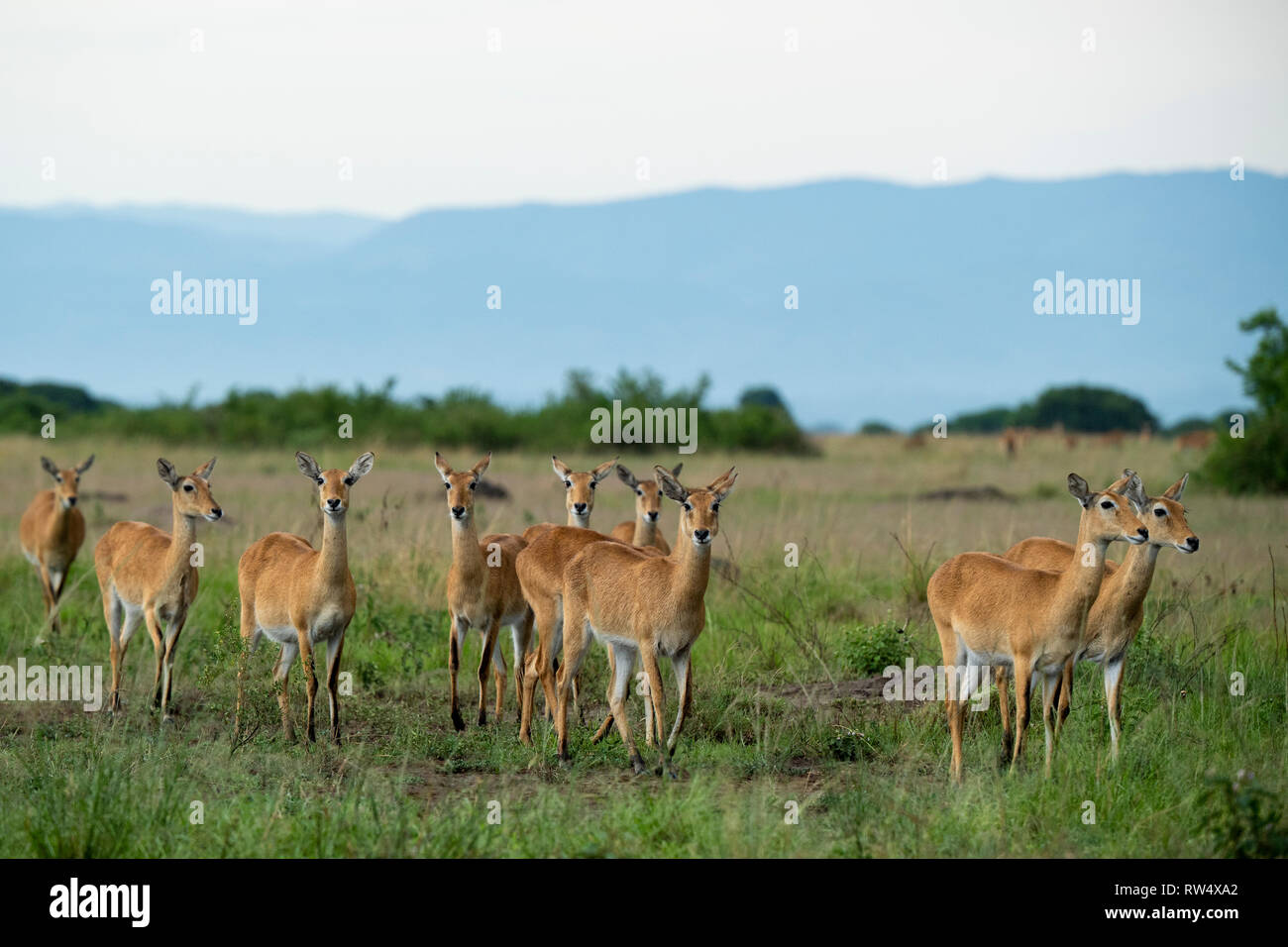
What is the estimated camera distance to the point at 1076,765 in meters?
7.27

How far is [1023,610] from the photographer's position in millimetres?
7633

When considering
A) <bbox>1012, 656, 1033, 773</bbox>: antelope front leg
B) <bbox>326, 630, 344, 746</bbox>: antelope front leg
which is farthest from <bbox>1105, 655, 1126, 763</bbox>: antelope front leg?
<bbox>326, 630, 344, 746</bbox>: antelope front leg

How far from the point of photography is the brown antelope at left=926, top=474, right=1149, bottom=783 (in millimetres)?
7508

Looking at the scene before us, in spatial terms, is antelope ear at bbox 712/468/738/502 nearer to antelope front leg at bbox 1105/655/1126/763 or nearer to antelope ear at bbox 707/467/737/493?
antelope ear at bbox 707/467/737/493


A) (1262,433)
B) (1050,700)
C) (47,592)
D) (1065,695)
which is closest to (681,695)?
(1050,700)

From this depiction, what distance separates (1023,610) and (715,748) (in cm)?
198

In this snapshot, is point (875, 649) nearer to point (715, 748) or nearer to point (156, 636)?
point (715, 748)

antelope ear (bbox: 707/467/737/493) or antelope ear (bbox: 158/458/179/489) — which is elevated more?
antelope ear (bbox: 158/458/179/489)

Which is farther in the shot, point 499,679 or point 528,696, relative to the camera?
point 499,679

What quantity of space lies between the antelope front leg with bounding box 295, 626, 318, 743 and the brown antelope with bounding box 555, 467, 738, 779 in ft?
4.95

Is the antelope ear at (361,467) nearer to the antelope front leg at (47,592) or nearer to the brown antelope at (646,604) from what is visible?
the brown antelope at (646,604)

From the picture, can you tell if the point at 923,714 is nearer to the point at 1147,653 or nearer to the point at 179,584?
the point at 1147,653

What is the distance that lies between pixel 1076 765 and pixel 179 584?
Answer: 6.06 m
